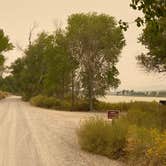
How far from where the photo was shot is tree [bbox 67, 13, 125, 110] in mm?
40656

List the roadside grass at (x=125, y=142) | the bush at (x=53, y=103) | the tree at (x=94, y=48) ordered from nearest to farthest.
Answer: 1. the roadside grass at (x=125, y=142)
2. the tree at (x=94, y=48)
3. the bush at (x=53, y=103)

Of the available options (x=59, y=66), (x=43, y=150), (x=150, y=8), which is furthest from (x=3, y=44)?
(x=150, y=8)

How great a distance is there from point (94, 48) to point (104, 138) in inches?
1137

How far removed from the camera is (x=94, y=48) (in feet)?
134

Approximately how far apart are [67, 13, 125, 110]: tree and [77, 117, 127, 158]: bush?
89.1 feet

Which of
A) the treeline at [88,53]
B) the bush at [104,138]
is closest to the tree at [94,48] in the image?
the treeline at [88,53]

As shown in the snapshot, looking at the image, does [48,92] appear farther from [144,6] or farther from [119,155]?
[144,6]

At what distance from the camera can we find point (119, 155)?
12.0m

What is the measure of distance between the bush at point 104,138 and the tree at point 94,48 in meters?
27.2

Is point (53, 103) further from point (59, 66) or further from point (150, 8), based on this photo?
point (150, 8)

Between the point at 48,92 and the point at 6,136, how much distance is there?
1559 inches

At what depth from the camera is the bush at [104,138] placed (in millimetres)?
12117

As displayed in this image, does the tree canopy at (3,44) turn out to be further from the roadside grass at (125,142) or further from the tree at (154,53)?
the roadside grass at (125,142)

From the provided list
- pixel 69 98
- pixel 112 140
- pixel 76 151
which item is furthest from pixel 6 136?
pixel 69 98
